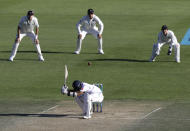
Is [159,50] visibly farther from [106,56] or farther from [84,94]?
[84,94]

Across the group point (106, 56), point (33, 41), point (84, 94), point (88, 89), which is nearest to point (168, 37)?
point (106, 56)

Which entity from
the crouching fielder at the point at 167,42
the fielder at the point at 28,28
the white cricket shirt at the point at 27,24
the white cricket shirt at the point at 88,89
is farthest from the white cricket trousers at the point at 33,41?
the white cricket shirt at the point at 88,89

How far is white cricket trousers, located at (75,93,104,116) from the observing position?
1862cm

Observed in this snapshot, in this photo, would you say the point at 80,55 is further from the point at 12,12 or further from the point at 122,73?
the point at 12,12

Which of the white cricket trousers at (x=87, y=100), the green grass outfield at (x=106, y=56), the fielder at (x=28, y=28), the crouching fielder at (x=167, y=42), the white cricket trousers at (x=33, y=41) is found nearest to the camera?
the white cricket trousers at (x=87, y=100)

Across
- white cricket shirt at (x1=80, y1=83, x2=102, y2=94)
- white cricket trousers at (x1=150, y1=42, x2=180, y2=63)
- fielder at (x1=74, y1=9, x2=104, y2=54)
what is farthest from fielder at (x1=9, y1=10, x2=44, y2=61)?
white cricket shirt at (x1=80, y1=83, x2=102, y2=94)

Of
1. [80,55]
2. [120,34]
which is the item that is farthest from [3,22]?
[80,55]

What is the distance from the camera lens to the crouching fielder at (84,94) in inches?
727

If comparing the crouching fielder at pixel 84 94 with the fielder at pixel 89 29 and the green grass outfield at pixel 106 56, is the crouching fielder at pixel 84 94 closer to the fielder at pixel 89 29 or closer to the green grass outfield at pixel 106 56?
the green grass outfield at pixel 106 56

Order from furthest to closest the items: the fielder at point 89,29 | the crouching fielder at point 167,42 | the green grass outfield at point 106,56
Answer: the fielder at point 89,29
the crouching fielder at point 167,42
the green grass outfield at point 106,56

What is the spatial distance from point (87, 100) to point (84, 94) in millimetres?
225

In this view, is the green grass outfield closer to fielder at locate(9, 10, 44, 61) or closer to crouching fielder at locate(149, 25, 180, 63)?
crouching fielder at locate(149, 25, 180, 63)

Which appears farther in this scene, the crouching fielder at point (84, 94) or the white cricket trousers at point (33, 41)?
the white cricket trousers at point (33, 41)

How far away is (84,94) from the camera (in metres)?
18.7
